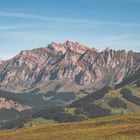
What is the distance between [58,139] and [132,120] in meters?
24.8

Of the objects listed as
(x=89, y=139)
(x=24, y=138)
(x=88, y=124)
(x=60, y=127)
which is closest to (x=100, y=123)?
(x=88, y=124)

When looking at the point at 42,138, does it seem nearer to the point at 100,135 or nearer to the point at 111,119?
the point at 100,135

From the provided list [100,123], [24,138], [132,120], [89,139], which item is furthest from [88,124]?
[89,139]

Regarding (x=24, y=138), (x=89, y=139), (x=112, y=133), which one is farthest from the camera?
(x=24, y=138)

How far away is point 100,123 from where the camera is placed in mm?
84062

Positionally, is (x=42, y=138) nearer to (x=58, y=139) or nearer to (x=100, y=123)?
(x=58, y=139)

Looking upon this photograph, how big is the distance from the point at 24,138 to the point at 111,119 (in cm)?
2214

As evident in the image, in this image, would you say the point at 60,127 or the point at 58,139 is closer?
the point at 58,139

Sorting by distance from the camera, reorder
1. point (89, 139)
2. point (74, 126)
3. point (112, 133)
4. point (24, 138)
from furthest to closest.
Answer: point (74, 126) < point (24, 138) < point (112, 133) < point (89, 139)

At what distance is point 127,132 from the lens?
209 ft

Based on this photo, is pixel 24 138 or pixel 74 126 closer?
pixel 24 138

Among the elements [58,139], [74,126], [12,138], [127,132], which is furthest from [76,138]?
[74,126]

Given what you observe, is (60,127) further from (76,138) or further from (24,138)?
(76,138)

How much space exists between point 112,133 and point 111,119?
2196 cm
